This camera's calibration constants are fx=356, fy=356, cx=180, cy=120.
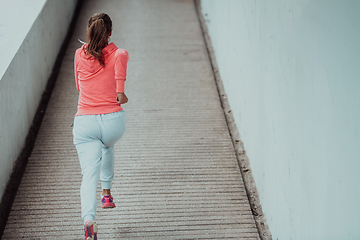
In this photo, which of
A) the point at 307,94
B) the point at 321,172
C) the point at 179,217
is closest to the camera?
the point at 321,172

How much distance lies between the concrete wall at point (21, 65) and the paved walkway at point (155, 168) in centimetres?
16

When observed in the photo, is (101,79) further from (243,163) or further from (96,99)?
(243,163)

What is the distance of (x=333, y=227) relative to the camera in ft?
4.35

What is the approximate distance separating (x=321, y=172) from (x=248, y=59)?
1.21m

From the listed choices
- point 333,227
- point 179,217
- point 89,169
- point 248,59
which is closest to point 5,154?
point 89,169

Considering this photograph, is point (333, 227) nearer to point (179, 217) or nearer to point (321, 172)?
point (321, 172)

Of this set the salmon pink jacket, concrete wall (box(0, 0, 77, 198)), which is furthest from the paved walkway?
the salmon pink jacket

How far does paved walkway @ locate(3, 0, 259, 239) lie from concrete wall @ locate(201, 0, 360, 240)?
0.29 metres

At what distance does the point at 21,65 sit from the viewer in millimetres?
2574

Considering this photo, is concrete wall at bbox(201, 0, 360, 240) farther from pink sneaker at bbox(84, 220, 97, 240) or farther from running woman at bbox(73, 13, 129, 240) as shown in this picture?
pink sneaker at bbox(84, 220, 97, 240)

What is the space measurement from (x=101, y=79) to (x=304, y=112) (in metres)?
0.98

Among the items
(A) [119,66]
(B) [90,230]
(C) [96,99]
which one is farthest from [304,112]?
(B) [90,230]

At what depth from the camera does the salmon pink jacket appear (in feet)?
5.76

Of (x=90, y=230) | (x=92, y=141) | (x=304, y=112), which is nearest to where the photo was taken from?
(x=304, y=112)
